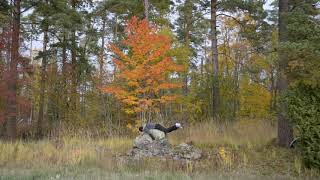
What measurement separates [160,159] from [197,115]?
879cm

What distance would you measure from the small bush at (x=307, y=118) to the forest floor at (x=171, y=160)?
1.37 feet

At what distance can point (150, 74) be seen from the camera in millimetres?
13016

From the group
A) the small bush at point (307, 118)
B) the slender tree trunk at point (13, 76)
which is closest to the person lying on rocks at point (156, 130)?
the small bush at point (307, 118)

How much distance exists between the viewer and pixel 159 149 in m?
10.1

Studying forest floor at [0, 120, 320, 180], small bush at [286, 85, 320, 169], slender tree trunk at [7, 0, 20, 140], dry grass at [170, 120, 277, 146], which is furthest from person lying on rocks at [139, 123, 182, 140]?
slender tree trunk at [7, 0, 20, 140]

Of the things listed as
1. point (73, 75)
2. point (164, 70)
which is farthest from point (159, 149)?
point (73, 75)

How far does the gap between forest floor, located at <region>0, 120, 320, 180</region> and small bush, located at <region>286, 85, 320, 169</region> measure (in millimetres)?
419

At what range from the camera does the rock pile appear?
9.73 meters

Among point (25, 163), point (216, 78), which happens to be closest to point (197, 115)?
point (216, 78)

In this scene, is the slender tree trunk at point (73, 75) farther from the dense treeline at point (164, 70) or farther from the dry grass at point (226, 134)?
the dry grass at point (226, 134)

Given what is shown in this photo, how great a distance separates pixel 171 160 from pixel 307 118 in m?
3.33

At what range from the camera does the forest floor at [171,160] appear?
750 cm

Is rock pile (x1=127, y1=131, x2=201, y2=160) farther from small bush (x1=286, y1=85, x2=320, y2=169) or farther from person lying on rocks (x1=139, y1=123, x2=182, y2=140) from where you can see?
small bush (x1=286, y1=85, x2=320, y2=169)

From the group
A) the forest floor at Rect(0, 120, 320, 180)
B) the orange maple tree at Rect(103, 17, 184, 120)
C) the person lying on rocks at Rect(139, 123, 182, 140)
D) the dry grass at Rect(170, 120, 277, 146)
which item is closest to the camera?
the forest floor at Rect(0, 120, 320, 180)
